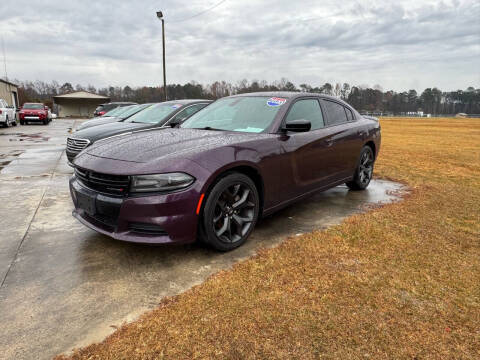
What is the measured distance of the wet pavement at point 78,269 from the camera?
199 cm

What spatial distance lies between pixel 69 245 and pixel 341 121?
→ 12.2 ft

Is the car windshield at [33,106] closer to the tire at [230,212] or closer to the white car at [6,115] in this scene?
the white car at [6,115]

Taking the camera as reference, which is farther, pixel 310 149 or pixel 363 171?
pixel 363 171

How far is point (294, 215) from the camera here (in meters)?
4.03

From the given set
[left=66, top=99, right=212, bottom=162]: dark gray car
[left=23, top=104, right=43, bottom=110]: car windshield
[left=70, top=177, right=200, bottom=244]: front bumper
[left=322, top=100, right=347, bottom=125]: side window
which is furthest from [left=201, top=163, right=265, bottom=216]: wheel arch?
[left=23, top=104, right=43, bottom=110]: car windshield

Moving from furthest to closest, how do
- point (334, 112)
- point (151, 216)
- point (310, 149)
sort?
point (334, 112), point (310, 149), point (151, 216)

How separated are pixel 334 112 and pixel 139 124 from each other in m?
3.83

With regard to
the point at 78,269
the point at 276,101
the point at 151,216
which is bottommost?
the point at 78,269

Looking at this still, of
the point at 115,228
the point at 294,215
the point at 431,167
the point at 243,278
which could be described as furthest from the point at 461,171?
the point at 115,228

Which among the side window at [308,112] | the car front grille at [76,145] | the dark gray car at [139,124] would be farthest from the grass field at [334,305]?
the car front grille at [76,145]

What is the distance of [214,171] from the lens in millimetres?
2684

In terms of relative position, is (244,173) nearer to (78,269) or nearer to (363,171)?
(78,269)

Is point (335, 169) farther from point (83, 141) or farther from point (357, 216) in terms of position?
point (83, 141)

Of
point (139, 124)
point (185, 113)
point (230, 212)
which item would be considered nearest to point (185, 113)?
point (185, 113)
